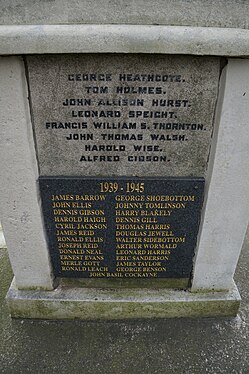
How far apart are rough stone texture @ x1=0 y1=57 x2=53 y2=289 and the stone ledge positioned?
0.18 meters

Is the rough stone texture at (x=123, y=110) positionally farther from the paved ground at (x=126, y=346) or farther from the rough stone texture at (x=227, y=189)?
the paved ground at (x=126, y=346)

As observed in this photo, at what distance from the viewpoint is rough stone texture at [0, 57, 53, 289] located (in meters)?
2.20

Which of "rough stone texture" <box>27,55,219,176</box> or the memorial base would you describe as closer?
"rough stone texture" <box>27,55,219,176</box>

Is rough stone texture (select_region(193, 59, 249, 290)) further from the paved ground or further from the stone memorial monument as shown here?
the paved ground

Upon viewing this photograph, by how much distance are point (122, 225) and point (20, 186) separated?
0.88 meters

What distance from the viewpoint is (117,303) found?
9.96 feet

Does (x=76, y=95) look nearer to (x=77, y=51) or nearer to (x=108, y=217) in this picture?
(x=77, y=51)

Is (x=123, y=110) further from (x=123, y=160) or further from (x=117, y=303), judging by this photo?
(x=117, y=303)

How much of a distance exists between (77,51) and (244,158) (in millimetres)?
1367

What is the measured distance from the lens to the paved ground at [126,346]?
274 centimetres

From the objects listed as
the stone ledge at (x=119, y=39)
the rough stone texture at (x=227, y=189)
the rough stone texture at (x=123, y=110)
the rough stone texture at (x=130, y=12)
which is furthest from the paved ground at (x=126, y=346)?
the rough stone texture at (x=130, y=12)

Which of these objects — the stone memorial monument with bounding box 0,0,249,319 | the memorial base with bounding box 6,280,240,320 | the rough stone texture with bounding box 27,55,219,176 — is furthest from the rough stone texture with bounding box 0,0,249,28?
the memorial base with bounding box 6,280,240,320

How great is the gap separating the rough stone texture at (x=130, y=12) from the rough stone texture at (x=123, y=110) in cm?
21

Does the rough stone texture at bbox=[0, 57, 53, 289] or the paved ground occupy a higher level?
the rough stone texture at bbox=[0, 57, 53, 289]
